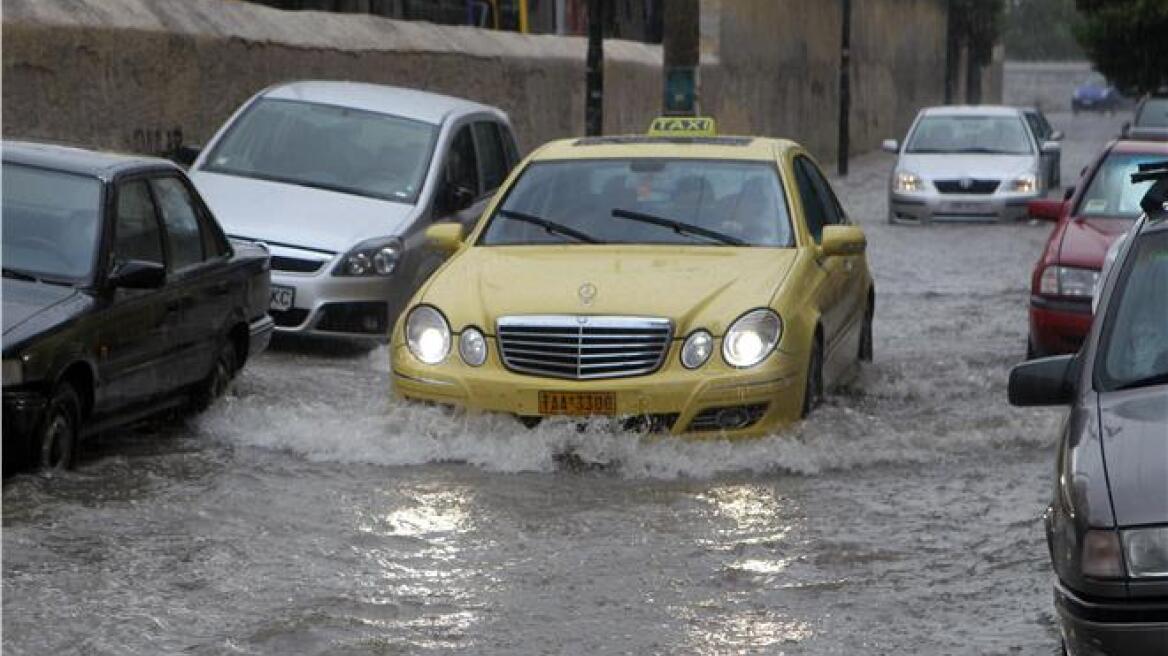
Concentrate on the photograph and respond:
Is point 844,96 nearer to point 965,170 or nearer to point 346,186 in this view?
point 965,170

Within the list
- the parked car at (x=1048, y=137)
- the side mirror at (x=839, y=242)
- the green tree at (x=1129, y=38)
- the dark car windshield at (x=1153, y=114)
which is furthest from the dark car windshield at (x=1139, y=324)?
the green tree at (x=1129, y=38)

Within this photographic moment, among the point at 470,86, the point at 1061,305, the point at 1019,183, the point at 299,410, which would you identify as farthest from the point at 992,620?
the point at 1019,183

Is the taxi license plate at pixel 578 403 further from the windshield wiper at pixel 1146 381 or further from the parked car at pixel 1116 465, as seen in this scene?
the windshield wiper at pixel 1146 381

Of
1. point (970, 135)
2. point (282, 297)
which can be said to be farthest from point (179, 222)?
point (970, 135)

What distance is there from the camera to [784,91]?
146 feet

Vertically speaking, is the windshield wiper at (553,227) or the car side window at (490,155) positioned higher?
the windshield wiper at (553,227)

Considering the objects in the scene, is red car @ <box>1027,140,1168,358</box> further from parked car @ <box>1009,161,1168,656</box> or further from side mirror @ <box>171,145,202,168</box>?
side mirror @ <box>171,145,202,168</box>

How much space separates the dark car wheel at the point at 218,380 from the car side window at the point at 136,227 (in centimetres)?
80

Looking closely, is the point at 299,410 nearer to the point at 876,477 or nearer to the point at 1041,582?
the point at 876,477

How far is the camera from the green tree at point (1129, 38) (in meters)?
43.2

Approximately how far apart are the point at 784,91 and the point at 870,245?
17513 mm

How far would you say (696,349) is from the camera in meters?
10.7

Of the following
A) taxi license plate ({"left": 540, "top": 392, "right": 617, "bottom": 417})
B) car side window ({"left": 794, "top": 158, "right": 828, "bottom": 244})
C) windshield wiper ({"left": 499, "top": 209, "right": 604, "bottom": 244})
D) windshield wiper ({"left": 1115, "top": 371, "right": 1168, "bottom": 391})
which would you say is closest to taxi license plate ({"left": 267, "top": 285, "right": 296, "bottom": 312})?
windshield wiper ({"left": 499, "top": 209, "right": 604, "bottom": 244})

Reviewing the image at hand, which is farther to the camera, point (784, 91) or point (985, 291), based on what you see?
point (784, 91)
